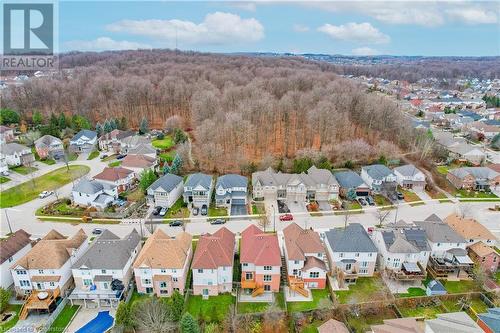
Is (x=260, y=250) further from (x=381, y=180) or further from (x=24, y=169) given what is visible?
(x=24, y=169)

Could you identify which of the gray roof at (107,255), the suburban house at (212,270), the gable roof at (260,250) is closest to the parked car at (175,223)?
the gray roof at (107,255)

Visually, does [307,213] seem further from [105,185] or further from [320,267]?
[105,185]

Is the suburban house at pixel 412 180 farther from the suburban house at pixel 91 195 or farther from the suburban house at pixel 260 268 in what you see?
the suburban house at pixel 91 195

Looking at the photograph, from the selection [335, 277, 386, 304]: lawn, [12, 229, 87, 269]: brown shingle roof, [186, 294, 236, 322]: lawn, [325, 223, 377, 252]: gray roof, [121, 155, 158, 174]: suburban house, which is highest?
[121, 155, 158, 174]: suburban house

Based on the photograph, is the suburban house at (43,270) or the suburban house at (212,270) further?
the suburban house at (43,270)

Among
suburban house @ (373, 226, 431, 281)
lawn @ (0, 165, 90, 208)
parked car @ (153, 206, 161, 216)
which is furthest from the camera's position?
lawn @ (0, 165, 90, 208)

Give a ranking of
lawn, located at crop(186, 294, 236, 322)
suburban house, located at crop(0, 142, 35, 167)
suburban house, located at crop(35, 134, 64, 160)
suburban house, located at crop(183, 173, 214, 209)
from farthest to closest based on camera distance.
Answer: suburban house, located at crop(35, 134, 64, 160) → suburban house, located at crop(0, 142, 35, 167) → suburban house, located at crop(183, 173, 214, 209) → lawn, located at crop(186, 294, 236, 322)

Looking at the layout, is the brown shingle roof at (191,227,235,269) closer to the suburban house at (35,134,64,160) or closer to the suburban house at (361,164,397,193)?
the suburban house at (361,164,397,193)

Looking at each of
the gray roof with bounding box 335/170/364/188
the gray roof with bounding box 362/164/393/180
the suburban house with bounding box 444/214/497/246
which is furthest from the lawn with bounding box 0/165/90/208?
the suburban house with bounding box 444/214/497/246
